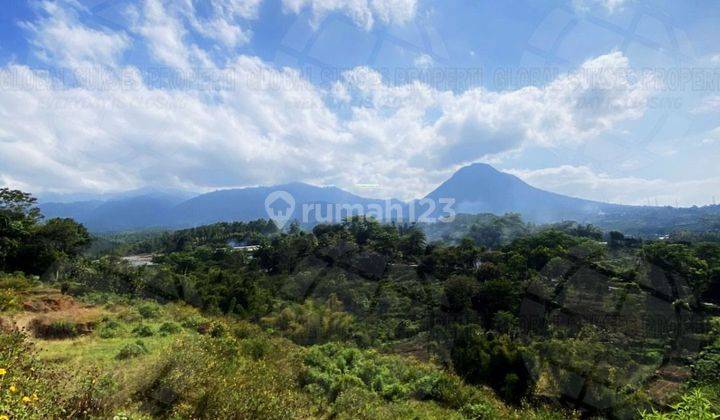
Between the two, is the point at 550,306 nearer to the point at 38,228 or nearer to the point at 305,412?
the point at 305,412

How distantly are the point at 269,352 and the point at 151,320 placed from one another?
4.24 m

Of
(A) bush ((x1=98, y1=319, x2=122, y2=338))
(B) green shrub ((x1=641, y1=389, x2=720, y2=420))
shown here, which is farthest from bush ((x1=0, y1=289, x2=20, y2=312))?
(B) green shrub ((x1=641, y1=389, x2=720, y2=420))

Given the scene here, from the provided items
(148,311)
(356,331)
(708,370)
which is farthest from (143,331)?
(708,370)

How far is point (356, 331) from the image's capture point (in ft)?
59.8

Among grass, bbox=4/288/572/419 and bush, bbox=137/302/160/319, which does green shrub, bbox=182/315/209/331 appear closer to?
grass, bbox=4/288/572/419

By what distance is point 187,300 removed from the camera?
18.7 metres

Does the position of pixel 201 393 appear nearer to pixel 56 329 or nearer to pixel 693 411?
pixel 693 411

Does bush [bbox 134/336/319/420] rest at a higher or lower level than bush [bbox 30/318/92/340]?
higher

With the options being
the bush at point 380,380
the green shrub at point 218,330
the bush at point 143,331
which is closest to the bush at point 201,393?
the bush at point 380,380

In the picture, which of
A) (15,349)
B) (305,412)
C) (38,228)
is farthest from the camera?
(38,228)

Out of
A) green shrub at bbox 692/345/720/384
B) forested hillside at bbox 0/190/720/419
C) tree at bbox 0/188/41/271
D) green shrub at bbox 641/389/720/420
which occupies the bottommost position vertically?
green shrub at bbox 692/345/720/384

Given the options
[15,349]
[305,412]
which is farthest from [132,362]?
[305,412]

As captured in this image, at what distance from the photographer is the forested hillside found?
15.5ft

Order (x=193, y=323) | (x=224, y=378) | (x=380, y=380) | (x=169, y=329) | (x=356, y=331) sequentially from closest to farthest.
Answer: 1. (x=224, y=378)
2. (x=380, y=380)
3. (x=169, y=329)
4. (x=193, y=323)
5. (x=356, y=331)
